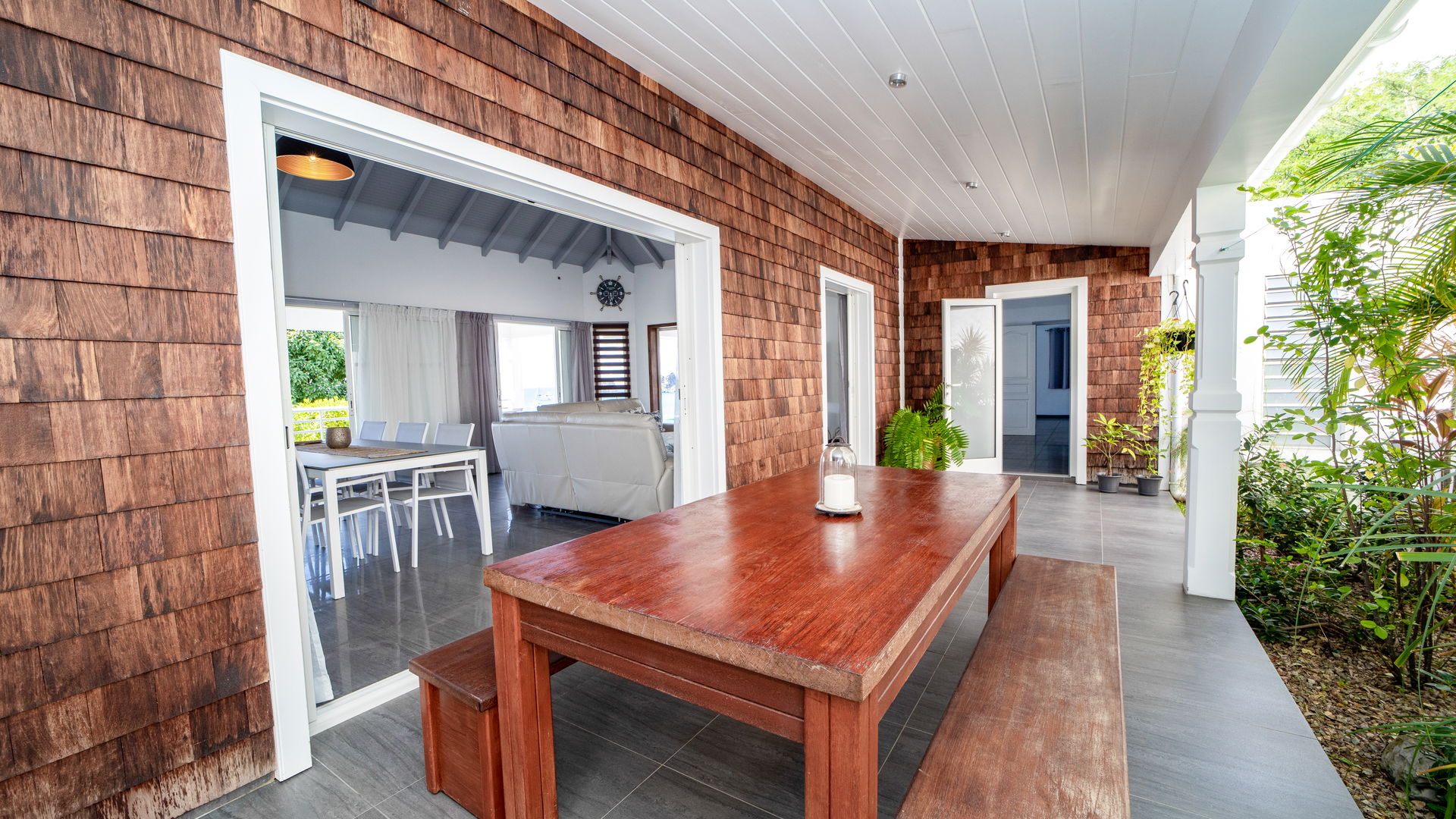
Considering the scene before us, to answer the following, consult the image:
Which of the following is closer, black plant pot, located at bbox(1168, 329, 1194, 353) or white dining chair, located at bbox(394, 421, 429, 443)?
black plant pot, located at bbox(1168, 329, 1194, 353)

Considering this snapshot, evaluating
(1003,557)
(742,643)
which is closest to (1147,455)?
(1003,557)

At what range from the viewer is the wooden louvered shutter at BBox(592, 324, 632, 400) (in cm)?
946

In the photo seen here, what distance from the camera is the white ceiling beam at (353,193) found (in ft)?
19.8

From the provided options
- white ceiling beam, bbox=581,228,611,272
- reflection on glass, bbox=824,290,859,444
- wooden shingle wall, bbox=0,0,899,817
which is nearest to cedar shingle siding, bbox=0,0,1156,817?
wooden shingle wall, bbox=0,0,899,817

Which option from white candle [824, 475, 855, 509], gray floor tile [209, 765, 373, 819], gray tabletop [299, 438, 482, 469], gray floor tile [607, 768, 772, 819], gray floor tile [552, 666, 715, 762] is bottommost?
gray floor tile [552, 666, 715, 762]

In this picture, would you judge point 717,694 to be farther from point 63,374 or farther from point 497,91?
point 497,91

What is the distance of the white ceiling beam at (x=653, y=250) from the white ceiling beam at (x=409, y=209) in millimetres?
2667

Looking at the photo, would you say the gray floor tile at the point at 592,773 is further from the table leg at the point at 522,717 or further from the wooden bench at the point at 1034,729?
the wooden bench at the point at 1034,729

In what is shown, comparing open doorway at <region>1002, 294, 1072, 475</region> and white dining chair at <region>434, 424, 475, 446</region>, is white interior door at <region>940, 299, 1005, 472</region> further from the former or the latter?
white dining chair at <region>434, 424, 475, 446</region>

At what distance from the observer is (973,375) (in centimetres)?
657

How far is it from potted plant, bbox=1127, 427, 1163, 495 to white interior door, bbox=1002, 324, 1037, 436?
581cm

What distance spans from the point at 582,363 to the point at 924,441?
5.33 m

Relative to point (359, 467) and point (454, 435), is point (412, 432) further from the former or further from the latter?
point (359, 467)

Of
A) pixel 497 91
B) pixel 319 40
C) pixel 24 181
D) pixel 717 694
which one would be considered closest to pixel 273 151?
pixel 319 40
